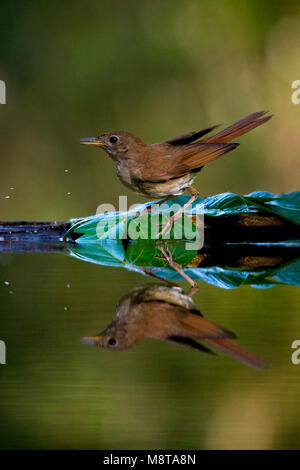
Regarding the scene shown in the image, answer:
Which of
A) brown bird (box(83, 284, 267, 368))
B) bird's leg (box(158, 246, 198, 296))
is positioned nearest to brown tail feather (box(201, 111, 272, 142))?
bird's leg (box(158, 246, 198, 296))

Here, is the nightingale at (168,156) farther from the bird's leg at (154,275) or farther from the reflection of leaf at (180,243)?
the bird's leg at (154,275)

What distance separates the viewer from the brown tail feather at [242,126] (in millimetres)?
4480

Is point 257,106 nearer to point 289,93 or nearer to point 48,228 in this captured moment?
point 289,93

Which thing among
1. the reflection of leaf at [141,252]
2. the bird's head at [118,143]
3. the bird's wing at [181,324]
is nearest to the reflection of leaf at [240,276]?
the reflection of leaf at [141,252]

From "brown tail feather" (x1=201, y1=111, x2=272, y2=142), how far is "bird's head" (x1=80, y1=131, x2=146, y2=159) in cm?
53

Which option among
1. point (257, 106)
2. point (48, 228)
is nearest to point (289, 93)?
point (257, 106)

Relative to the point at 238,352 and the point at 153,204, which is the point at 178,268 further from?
the point at 238,352

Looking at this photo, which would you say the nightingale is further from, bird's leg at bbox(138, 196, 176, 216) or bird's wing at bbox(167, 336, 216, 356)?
bird's wing at bbox(167, 336, 216, 356)

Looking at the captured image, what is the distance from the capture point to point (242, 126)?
4.50 m

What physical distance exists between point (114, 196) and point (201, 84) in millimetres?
1828

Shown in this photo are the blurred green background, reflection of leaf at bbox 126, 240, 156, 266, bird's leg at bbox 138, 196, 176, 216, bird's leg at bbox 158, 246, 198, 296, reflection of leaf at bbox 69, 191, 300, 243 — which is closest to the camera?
bird's leg at bbox 158, 246, 198, 296

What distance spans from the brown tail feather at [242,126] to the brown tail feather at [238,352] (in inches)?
107

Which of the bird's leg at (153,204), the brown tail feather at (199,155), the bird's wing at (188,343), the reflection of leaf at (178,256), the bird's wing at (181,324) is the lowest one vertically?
the bird's wing at (188,343)

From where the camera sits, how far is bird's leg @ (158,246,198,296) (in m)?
2.78
